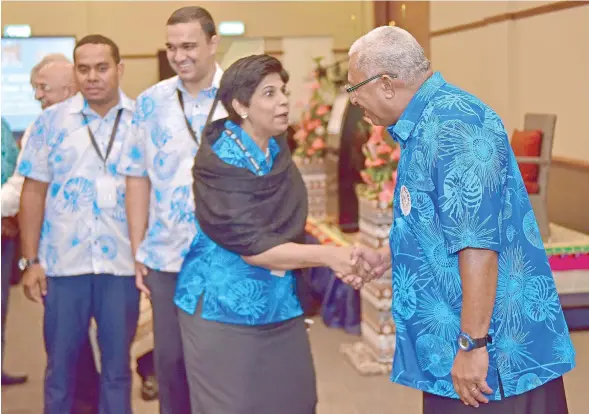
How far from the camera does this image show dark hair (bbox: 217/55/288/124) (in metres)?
2.45

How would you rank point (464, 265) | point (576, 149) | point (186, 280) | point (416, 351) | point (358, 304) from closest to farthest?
point (464, 265)
point (416, 351)
point (186, 280)
point (358, 304)
point (576, 149)

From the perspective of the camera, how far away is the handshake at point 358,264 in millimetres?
2418

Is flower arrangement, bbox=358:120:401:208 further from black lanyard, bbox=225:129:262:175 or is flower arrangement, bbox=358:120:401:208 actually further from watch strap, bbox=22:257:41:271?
black lanyard, bbox=225:129:262:175

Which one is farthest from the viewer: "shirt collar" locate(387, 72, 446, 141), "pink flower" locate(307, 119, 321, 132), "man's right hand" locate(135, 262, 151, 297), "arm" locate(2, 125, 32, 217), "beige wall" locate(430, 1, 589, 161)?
"pink flower" locate(307, 119, 321, 132)

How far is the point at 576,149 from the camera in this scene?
5512 mm

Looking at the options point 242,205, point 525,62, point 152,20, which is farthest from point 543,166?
point 152,20

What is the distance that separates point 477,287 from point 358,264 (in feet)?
2.48

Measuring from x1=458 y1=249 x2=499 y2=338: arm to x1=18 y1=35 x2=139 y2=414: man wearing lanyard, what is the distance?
1.62 meters

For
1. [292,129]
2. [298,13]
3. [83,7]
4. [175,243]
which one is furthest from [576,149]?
[83,7]

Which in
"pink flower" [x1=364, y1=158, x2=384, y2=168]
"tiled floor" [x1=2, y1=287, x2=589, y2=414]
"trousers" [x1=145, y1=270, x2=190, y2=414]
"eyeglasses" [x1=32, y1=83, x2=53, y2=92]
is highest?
"eyeglasses" [x1=32, y1=83, x2=53, y2=92]

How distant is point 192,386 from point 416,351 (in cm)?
89

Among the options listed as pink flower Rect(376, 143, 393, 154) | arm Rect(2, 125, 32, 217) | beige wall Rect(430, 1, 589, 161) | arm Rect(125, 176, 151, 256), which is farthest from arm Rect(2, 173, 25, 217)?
beige wall Rect(430, 1, 589, 161)

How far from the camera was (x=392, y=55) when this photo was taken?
1875 mm

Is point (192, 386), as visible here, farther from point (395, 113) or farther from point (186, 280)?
point (395, 113)
